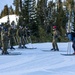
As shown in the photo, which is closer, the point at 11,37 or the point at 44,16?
the point at 11,37

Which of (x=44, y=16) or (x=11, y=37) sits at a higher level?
(x=44, y=16)

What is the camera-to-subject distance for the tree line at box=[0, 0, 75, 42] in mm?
47250

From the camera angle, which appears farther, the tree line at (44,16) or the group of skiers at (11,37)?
the tree line at (44,16)

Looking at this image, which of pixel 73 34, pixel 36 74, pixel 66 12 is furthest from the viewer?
pixel 66 12

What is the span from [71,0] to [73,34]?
45392 millimetres

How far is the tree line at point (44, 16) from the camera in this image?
47.2 meters

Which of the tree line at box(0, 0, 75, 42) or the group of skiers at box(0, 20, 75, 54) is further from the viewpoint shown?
the tree line at box(0, 0, 75, 42)

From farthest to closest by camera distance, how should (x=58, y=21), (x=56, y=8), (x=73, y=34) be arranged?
(x=56, y=8), (x=58, y=21), (x=73, y=34)

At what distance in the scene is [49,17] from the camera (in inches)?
2264

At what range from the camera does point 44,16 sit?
54188 mm

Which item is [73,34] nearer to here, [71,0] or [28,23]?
[28,23]

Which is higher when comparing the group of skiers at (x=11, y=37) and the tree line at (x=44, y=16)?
the tree line at (x=44, y=16)

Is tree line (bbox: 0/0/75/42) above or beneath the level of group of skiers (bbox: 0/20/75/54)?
above

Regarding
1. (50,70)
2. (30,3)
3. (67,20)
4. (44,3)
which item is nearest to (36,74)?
(50,70)
